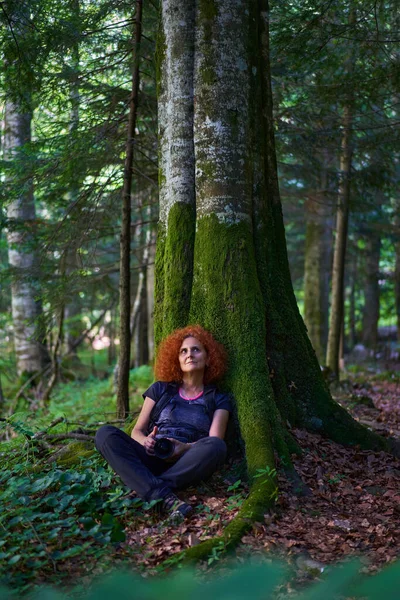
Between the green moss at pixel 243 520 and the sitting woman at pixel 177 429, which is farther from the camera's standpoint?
the sitting woman at pixel 177 429

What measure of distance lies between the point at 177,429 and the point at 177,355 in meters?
0.69

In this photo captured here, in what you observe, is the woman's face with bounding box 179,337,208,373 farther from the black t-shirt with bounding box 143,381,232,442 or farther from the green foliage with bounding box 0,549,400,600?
the green foliage with bounding box 0,549,400,600

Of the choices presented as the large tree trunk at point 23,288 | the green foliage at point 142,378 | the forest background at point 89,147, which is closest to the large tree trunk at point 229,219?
the forest background at point 89,147

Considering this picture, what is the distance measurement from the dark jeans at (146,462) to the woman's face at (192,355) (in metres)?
0.75

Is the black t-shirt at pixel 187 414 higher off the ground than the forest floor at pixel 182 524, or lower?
higher

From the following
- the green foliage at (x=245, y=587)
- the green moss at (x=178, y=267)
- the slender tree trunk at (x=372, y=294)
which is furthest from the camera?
the slender tree trunk at (x=372, y=294)

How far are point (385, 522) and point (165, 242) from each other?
339 cm

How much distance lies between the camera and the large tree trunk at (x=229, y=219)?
5.68m

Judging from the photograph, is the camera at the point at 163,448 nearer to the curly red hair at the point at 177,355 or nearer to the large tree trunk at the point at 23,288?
the curly red hair at the point at 177,355

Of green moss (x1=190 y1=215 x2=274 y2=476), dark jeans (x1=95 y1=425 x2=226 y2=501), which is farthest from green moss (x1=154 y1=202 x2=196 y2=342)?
dark jeans (x1=95 y1=425 x2=226 y2=501)

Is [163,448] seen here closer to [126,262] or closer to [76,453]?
[76,453]

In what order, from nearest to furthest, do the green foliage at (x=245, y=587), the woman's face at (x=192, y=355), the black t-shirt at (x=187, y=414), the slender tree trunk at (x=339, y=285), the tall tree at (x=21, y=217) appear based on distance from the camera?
the green foliage at (x=245, y=587) < the black t-shirt at (x=187, y=414) < the woman's face at (x=192, y=355) < the tall tree at (x=21, y=217) < the slender tree trunk at (x=339, y=285)

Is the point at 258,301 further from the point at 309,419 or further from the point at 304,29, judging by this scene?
the point at 304,29

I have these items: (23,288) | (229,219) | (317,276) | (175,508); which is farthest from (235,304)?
(317,276)
